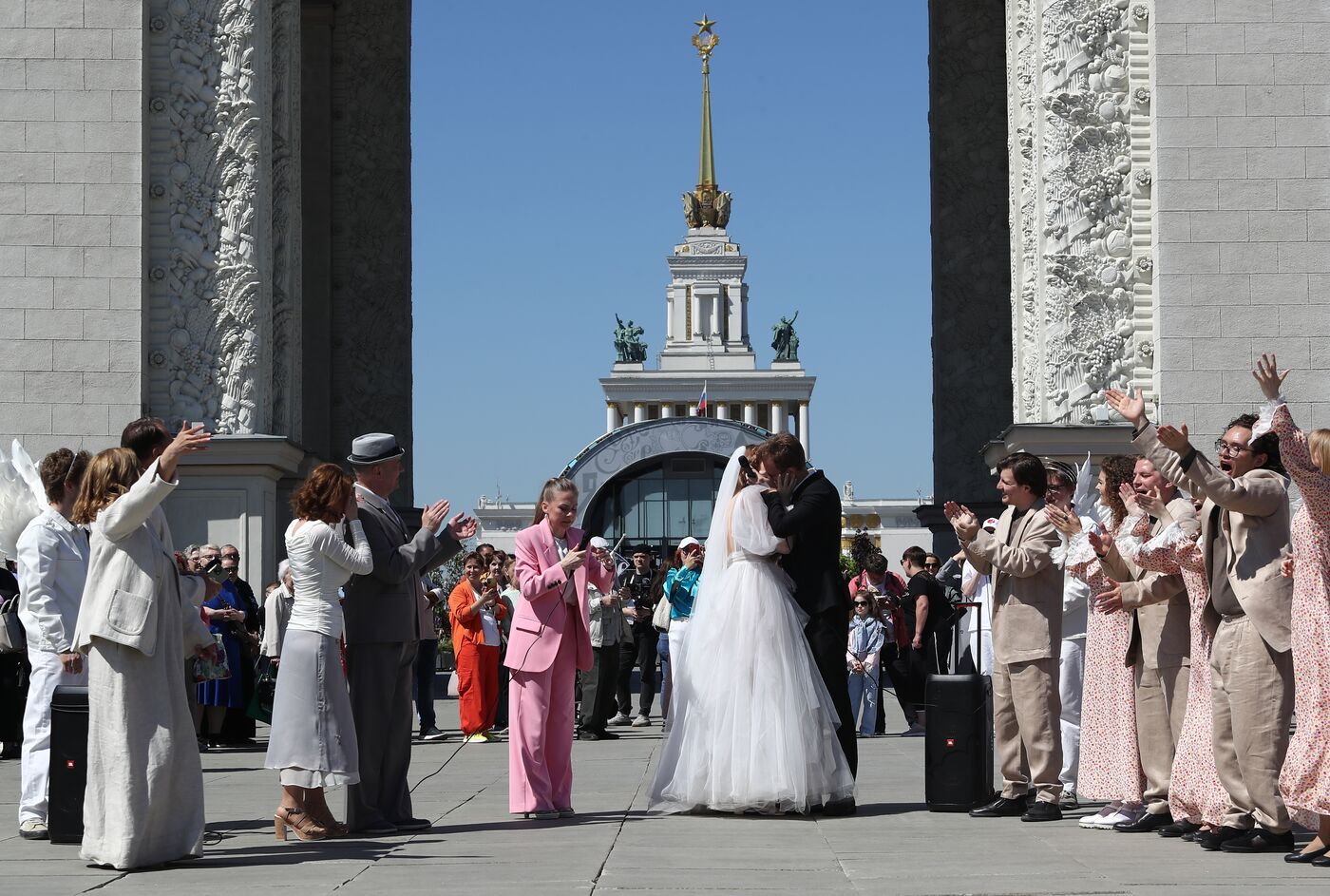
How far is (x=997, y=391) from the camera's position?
81.6 ft

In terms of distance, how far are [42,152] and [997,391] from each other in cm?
1287

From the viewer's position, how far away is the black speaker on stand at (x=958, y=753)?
36.3 ft

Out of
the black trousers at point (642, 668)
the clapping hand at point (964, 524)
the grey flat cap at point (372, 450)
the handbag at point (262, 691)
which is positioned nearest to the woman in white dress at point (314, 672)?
the grey flat cap at point (372, 450)

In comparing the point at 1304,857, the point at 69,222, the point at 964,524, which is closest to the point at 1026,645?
the point at 964,524

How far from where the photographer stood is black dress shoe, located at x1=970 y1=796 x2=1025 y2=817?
10.8 meters

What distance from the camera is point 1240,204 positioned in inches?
652

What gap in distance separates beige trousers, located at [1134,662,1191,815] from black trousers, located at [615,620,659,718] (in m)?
11.1

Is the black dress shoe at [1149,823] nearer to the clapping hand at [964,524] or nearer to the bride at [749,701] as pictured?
the bride at [749,701]

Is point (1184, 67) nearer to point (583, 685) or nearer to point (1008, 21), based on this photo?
point (1008, 21)

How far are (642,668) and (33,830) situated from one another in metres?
12.4

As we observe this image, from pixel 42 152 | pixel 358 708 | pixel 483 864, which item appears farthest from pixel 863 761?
pixel 42 152

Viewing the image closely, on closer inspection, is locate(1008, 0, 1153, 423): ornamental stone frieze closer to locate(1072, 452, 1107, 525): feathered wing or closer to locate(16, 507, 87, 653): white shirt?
locate(1072, 452, 1107, 525): feathered wing

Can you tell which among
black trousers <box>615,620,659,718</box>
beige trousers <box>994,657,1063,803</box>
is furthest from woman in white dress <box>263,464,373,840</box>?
black trousers <box>615,620,659,718</box>

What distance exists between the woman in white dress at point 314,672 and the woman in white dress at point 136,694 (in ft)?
2.55
